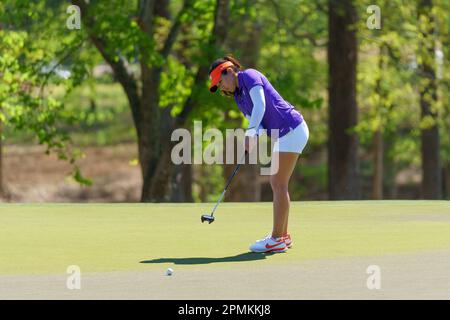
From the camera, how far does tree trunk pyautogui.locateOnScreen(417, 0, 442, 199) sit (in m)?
28.6

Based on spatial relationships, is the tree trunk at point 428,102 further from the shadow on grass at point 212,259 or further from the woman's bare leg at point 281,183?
the shadow on grass at point 212,259

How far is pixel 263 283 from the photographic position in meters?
9.16

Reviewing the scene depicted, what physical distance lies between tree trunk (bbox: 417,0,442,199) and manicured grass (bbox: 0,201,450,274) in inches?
485

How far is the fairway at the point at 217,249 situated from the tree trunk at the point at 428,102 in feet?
40.7

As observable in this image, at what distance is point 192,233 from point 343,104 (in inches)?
623

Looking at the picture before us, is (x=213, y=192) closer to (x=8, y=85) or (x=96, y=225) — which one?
(x=8, y=85)

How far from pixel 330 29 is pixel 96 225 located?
1578 cm

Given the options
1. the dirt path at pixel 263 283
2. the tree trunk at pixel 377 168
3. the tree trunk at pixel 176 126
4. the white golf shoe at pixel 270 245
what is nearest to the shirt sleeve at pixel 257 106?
the white golf shoe at pixel 270 245

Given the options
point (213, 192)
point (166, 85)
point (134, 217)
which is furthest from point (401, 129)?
point (134, 217)

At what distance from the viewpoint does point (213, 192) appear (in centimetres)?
5156

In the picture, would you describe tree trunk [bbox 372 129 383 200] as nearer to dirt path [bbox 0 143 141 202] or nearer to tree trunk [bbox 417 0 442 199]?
tree trunk [bbox 417 0 442 199]

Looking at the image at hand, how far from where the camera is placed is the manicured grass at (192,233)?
1076 cm

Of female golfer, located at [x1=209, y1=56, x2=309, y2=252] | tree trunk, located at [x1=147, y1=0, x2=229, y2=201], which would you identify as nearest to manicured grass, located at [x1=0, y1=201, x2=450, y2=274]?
female golfer, located at [x1=209, y1=56, x2=309, y2=252]

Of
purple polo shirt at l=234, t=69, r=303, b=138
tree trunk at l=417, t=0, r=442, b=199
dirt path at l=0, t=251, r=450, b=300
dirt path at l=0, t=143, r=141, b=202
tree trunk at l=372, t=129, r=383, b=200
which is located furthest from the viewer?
dirt path at l=0, t=143, r=141, b=202
